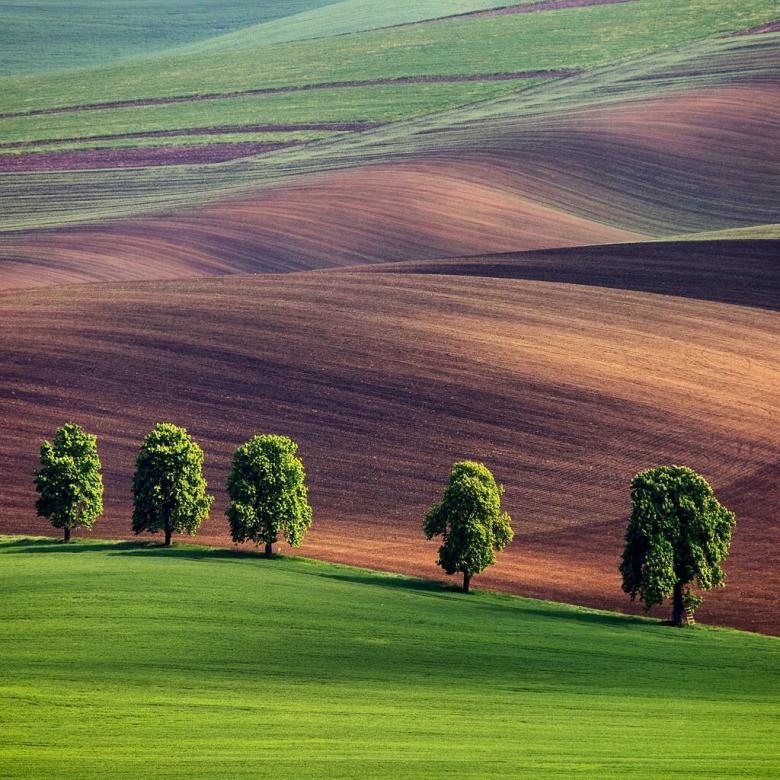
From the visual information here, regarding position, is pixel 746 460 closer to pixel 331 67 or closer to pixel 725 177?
pixel 725 177

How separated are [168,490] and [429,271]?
1344 inches

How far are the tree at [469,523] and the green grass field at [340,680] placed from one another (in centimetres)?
120

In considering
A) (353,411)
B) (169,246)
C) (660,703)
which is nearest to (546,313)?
(353,411)

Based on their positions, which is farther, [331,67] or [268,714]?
[331,67]

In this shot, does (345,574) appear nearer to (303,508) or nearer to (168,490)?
(303,508)

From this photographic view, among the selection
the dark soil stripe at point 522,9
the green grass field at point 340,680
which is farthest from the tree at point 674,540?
the dark soil stripe at point 522,9

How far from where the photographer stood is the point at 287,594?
4456 cm

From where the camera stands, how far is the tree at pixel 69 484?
53.3 m

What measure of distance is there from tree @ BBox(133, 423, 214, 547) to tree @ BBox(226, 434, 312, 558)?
4.95 feet

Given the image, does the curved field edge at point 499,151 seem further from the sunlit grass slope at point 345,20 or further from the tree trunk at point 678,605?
the tree trunk at point 678,605

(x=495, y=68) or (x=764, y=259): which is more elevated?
(x=495, y=68)

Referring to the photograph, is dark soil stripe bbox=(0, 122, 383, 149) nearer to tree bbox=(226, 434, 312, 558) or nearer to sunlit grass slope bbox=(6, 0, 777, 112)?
sunlit grass slope bbox=(6, 0, 777, 112)

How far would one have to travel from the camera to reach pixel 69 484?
53375 millimetres

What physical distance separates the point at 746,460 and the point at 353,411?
51.3 feet
